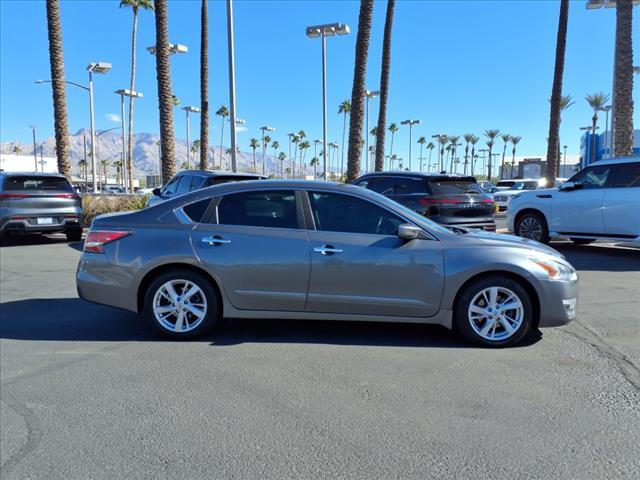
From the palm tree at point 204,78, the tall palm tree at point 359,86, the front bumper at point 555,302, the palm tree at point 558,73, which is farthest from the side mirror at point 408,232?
the palm tree at point 204,78

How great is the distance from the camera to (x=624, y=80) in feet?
54.4

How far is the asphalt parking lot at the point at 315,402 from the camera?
3078 mm

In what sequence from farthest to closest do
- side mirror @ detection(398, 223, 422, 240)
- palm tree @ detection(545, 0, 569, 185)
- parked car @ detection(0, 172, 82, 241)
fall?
palm tree @ detection(545, 0, 569, 185) → parked car @ detection(0, 172, 82, 241) → side mirror @ detection(398, 223, 422, 240)

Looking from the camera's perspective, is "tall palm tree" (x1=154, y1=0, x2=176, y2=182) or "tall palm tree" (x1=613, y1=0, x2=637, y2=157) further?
"tall palm tree" (x1=154, y1=0, x2=176, y2=182)

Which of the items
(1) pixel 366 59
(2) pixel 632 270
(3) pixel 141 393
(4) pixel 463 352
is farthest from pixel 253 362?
(1) pixel 366 59

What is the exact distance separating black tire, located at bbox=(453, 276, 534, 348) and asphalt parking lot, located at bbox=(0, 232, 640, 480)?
10 centimetres

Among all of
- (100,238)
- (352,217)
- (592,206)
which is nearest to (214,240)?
(100,238)

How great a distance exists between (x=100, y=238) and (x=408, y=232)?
9.95ft

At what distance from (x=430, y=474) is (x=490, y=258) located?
244cm

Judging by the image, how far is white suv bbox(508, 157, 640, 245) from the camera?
9.62 metres

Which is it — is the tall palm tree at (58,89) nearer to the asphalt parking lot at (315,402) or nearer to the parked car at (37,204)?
the parked car at (37,204)

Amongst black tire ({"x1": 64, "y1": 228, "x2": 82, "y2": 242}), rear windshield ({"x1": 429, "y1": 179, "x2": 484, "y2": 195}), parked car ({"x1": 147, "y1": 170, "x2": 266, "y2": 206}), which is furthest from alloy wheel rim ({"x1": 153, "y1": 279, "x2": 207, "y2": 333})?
black tire ({"x1": 64, "y1": 228, "x2": 82, "y2": 242})

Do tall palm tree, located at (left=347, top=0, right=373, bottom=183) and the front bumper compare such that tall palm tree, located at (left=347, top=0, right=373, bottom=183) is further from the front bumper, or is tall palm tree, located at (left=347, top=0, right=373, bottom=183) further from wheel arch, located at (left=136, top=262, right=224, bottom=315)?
the front bumper

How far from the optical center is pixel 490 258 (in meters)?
4.89
